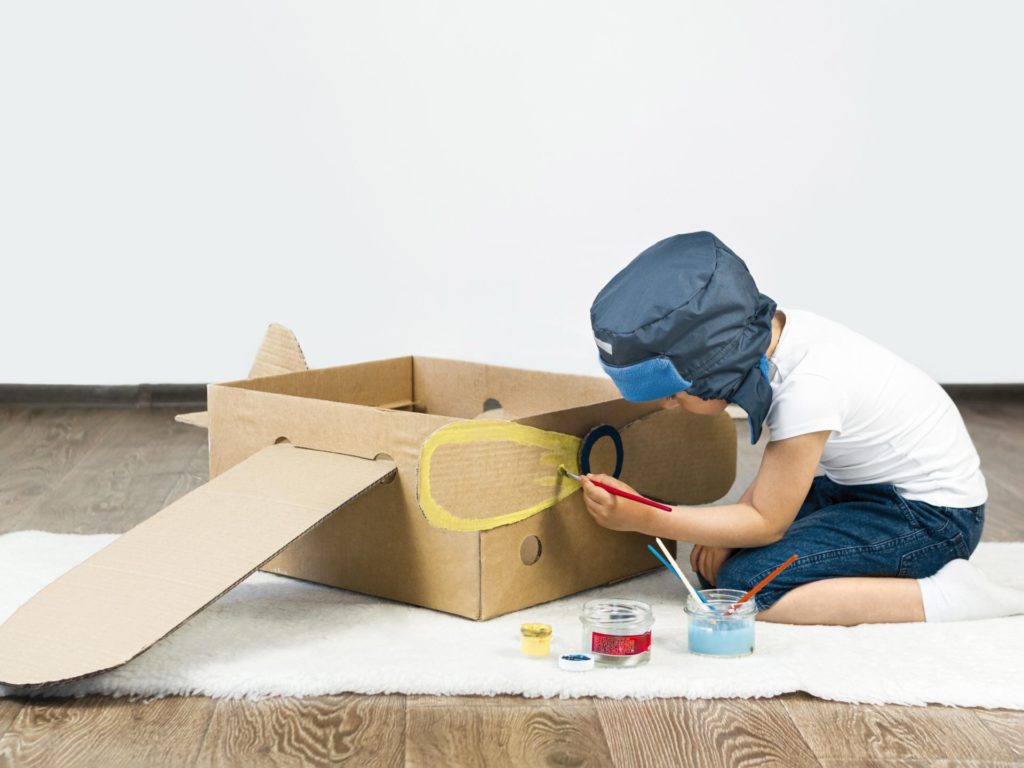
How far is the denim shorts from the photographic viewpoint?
4.38 feet

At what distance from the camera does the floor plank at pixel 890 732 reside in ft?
3.27

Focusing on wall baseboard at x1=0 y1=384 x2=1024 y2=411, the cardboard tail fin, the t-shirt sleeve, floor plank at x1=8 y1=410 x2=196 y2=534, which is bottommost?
wall baseboard at x1=0 y1=384 x2=1024 y2=411

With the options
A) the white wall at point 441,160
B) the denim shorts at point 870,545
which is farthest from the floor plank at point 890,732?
the white wall at point 441,160

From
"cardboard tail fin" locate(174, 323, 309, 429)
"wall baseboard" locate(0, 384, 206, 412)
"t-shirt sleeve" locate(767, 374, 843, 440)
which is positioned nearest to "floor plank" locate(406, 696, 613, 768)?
"t-shirt sleeve" locate(767, 374, 843, 440)

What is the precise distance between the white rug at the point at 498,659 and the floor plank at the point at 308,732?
0.02 meters

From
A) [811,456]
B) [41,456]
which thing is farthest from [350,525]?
[41,456]

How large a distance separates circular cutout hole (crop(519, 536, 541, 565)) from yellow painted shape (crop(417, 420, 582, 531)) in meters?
0.03

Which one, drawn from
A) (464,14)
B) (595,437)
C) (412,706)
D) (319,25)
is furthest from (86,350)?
(412,706)

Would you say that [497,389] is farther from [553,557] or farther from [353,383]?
[553,557]

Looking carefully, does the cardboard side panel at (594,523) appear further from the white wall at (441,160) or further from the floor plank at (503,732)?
the white wall at (441,160)

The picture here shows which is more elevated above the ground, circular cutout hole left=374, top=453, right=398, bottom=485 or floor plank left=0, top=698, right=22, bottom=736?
circular cutout hole left=374, top=453, right=398, bottom=485

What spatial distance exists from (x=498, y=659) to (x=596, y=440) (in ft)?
1.09

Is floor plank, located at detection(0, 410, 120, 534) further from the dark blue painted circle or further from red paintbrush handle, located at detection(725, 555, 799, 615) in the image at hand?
red paintbrush handle, located at detection(725, 555, 799, 615)

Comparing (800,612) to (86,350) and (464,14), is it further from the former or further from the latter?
(86,350)
